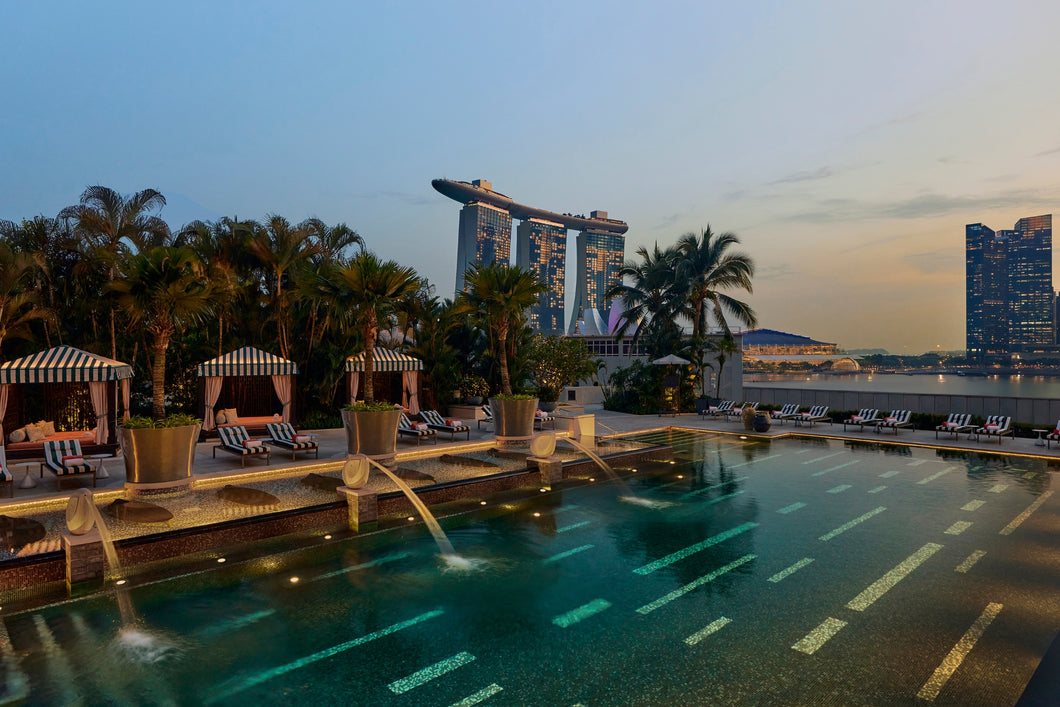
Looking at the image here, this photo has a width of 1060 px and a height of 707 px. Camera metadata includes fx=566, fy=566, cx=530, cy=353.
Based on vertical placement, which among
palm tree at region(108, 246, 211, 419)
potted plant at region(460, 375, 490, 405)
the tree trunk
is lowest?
potted plant at region(460, 375, 490, 405)

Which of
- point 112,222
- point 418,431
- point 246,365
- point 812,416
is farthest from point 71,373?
point 812,416

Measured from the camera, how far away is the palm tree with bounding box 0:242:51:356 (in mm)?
13234

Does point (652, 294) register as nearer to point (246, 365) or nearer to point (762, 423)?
point (762, 423)

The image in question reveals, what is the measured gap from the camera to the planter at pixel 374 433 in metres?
11.5

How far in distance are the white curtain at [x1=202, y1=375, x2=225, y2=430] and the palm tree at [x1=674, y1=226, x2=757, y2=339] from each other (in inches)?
737

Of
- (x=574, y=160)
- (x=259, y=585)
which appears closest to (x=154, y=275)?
(x=259, y=585)

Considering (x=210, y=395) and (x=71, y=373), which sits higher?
(x=71, y=373)

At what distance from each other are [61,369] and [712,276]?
22.9m

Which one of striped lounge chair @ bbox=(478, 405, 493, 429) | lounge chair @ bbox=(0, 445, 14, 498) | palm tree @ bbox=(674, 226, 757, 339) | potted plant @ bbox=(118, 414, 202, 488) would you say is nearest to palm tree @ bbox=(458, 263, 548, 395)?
striped lounge chair @ bbox=(478, 405, 493, 429)

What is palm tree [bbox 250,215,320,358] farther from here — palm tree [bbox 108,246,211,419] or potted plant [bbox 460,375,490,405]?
potted plant [bbox 460,375,490,405]

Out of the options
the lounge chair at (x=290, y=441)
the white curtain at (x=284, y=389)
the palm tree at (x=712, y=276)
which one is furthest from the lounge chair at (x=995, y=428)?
the white curtain at (x=284, y=389)

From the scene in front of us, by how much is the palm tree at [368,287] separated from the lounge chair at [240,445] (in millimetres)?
2425

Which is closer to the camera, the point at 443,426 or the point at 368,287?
the point at 368,287

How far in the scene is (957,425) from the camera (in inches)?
674
